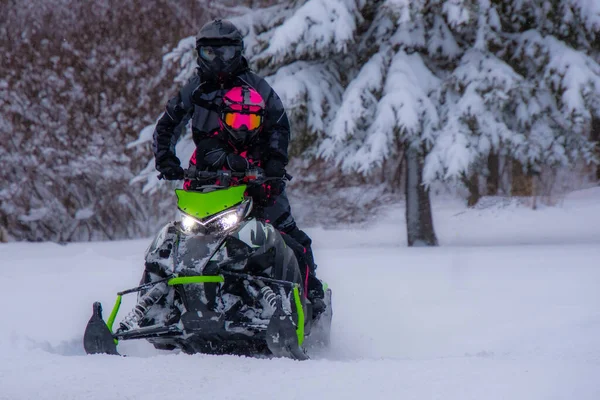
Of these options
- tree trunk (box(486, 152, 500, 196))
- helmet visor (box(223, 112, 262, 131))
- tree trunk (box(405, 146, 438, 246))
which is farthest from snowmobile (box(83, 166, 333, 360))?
tree trunk (box(486, 152, 500, 196))

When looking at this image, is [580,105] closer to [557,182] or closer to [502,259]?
[502,259]

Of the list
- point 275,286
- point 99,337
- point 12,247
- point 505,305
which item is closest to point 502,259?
point 505,305

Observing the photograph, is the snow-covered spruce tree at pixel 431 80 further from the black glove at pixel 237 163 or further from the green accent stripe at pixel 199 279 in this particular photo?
the green accent stripe at pixel 199 279

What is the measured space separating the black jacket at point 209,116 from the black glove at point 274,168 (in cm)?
9

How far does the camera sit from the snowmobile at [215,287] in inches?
148

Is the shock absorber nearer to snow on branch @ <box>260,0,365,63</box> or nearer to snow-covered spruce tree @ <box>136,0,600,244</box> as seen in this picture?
snow-covered spruce tree @ <box>136,0,600,244</box>

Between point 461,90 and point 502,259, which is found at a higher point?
point 461,90

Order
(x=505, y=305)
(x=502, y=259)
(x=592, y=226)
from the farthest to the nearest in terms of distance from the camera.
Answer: (x=592, y=226)
(x=502, y=259)
(x=505, y=305)

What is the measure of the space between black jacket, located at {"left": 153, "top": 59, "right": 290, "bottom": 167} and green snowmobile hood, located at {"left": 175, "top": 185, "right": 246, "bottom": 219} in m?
0.57

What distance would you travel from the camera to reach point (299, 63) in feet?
37.8

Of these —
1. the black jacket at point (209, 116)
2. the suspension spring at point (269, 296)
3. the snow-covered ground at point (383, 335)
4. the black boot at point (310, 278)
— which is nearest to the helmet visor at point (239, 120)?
the black jacket at point (209, 116)

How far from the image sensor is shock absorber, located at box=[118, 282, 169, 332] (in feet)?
12.9

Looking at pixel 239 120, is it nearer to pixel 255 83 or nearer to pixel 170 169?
pixel 255 83

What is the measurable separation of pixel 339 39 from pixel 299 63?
1425 mm
